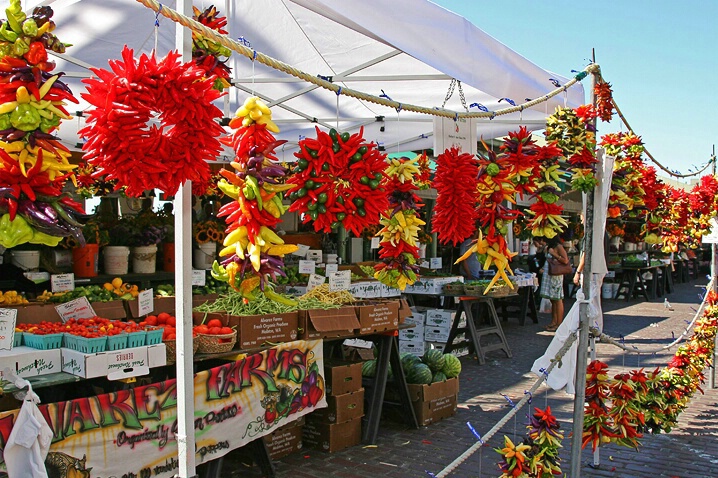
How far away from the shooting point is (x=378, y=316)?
5.54m

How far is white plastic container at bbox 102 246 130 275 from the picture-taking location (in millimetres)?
7000

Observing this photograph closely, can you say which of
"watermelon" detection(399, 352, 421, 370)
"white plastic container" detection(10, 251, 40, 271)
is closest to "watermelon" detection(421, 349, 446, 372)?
"watermelon" detection(399, 352, 421, 370)

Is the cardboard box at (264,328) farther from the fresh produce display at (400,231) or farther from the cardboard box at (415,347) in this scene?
the cardboard box at (415,347)

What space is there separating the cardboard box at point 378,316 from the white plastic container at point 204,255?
2.76 m

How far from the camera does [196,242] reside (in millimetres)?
7789

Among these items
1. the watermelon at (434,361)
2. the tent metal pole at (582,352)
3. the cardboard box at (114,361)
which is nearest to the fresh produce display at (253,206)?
the cardboard box at (114,361)

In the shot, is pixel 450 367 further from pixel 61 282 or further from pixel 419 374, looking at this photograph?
pixel 61 282

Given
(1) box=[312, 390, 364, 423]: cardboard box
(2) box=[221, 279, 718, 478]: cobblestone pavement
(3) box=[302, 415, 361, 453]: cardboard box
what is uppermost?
(1) box=[312, 390, 364, 423]: cardboard box

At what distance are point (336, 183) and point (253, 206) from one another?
1.84ft

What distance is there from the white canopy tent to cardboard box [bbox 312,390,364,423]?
8.20ft

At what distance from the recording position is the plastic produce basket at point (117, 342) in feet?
12.4

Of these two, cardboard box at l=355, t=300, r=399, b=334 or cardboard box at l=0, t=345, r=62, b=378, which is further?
cardboard box at l=355, t=300, r=399, b=334

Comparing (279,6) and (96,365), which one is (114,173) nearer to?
(96,365)

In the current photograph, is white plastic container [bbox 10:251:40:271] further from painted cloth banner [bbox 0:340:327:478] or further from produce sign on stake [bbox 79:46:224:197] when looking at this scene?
produce sign on stake [bbox 79:46:224:197]
